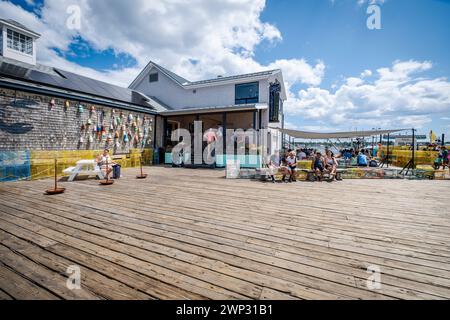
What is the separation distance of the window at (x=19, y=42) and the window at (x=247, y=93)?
1683 cm

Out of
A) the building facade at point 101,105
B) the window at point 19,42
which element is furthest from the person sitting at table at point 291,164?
the window at point 19,42

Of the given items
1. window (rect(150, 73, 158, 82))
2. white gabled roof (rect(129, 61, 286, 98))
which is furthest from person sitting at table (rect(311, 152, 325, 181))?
window (rect(150, 73, 158, 82))

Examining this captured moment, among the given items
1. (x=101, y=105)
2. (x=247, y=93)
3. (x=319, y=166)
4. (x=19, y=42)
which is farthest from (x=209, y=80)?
(x=19, y=42)

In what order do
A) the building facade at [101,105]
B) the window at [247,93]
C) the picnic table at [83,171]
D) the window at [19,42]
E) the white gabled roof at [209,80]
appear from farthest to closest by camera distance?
the window at [19,42]
the window at [247,93]
the white gabled roof at [209,80]
the building facade at [101,105]
the picnic table at [83,171]

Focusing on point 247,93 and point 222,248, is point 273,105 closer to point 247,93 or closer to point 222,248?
point 247,93

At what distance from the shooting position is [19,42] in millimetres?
15328

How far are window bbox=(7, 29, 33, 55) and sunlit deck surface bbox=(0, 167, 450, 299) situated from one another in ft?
56.3

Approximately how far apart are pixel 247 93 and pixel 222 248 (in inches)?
533

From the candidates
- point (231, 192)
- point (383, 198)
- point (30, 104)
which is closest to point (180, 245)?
point (231, 192)

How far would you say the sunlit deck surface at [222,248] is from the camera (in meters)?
1.96

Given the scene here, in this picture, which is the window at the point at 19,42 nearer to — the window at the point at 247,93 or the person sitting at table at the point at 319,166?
the window at the point at 247,93

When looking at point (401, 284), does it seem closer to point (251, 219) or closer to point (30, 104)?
point (251, 219)

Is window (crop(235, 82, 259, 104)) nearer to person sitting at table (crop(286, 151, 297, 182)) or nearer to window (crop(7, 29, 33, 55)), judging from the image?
person sitting at table (crop(286, 151, 297, 182))
